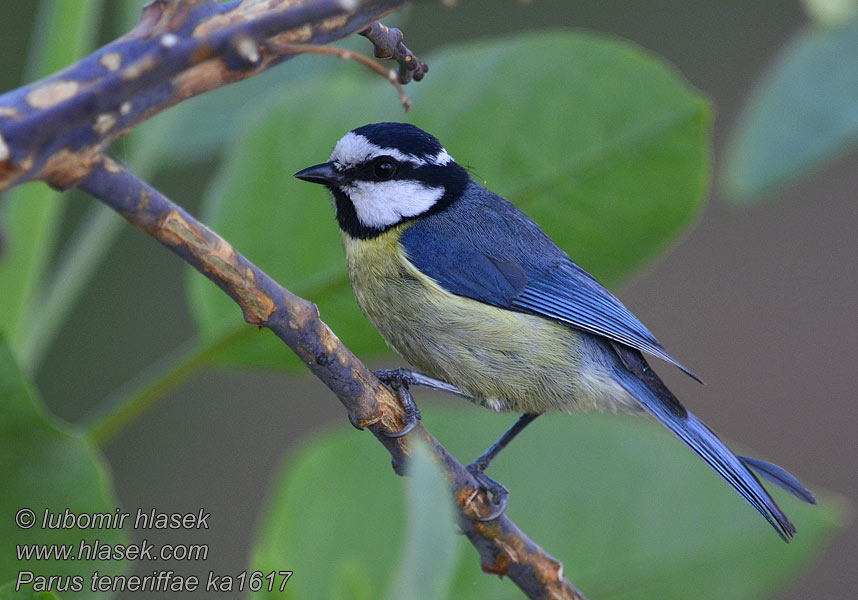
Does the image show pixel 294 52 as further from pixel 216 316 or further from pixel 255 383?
pixel 255 383

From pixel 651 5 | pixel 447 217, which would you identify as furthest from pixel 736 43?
pixel 447 217

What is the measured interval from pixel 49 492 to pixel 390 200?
2.32ft

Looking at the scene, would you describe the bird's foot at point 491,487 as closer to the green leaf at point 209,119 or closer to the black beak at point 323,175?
the black beak at point 323,175

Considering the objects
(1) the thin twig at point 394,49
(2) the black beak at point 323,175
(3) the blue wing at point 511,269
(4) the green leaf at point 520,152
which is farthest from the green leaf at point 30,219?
(3) the blue wing at point 511,269

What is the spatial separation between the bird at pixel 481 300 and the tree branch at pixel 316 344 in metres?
0.31

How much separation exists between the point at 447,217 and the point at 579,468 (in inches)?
15.8

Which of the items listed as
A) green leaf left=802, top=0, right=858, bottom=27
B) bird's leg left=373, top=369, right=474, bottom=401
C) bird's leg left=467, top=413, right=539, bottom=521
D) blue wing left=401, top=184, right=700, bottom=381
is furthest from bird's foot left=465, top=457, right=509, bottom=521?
green leaf left=802, top=0, right=858, bottom=27

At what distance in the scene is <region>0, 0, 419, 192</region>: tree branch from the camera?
0.50m

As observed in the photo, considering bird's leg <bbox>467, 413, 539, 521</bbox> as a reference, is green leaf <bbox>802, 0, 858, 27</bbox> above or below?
above

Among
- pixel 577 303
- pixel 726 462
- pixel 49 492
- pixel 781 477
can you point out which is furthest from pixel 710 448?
→ pixel 49 492

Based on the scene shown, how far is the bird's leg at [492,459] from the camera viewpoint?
3.76 ft

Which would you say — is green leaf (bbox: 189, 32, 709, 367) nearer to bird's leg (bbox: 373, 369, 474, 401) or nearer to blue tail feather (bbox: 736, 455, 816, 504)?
bird's leg (bbox: 373, 369, 474, 401)

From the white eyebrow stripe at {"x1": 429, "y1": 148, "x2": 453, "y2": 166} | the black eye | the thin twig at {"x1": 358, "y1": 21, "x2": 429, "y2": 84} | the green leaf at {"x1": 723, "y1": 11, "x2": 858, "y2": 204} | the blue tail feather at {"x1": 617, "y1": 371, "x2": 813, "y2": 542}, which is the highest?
the green leaf at {"x1": 723, "y1": 11, "x2": 858, "y2": 204}

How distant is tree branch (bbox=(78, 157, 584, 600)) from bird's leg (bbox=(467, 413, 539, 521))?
18cm
